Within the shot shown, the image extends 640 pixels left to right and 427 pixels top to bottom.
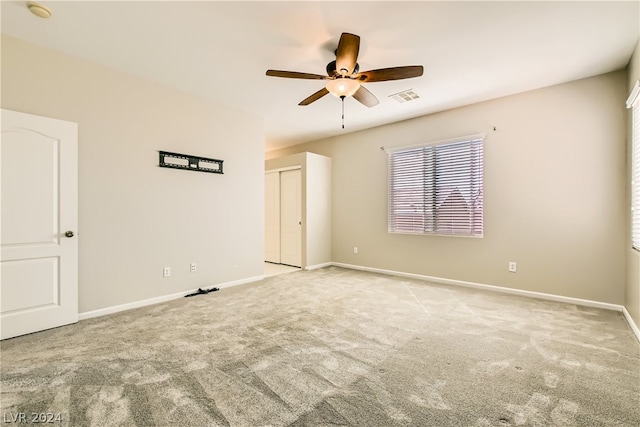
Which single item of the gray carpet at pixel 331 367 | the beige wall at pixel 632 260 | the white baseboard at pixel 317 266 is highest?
the beige wall at pixel 632 260

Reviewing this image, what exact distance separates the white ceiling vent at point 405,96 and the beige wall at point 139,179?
2.30 meters

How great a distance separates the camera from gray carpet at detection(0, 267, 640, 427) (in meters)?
1.53

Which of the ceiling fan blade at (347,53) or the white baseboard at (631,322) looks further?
the white baseboard at (631,322)

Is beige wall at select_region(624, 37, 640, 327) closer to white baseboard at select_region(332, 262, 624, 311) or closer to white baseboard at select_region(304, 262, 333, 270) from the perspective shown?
white baseboard at select_region(332, 262, 624, 311)

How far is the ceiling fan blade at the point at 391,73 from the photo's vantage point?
233 centimetres

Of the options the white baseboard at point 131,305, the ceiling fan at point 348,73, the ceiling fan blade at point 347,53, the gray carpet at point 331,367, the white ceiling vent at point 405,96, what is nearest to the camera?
the gray carpet at point 331,367

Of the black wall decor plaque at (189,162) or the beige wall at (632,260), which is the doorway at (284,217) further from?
the beige wall at (632,260)

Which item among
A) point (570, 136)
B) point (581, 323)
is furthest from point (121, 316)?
point (570, 136)

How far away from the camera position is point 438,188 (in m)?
4.45

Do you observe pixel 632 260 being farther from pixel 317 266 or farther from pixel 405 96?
pixel 317 266

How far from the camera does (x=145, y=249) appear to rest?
3344mm

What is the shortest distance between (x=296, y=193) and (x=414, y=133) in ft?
8.23

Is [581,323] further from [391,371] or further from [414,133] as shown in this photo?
[414,133]

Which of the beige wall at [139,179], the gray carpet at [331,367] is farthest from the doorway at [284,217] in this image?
the gray carpet at [331,367]
